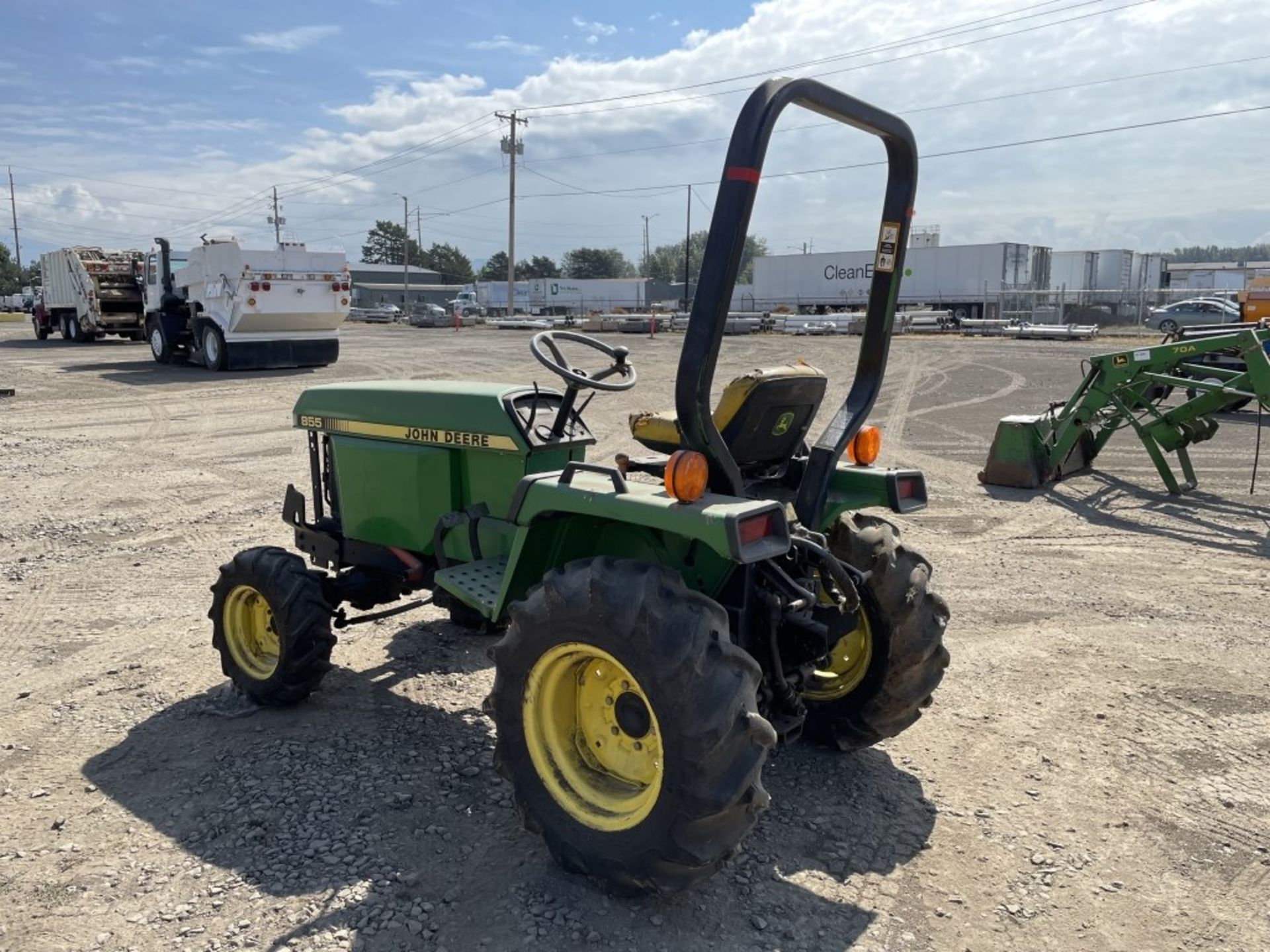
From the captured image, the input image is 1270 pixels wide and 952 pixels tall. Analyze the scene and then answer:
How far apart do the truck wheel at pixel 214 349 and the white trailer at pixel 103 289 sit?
254 inches

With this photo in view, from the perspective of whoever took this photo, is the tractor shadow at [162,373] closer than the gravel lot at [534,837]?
No

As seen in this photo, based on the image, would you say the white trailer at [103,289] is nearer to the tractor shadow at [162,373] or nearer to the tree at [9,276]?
the tractor shadow at [162,373]

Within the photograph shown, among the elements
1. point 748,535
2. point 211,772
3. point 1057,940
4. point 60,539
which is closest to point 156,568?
point 60,539

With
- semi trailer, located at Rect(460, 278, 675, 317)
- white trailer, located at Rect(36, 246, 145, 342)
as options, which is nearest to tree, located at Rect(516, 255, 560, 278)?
semi trailer, located at Rect(460, 278, 675, 317)

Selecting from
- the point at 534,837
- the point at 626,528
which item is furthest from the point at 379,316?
the point at 534,837

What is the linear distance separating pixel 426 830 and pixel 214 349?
18.1 meters

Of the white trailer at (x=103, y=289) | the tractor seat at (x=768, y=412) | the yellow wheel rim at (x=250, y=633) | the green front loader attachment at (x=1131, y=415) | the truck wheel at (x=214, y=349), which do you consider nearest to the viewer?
the tractor seat at (x=768, y=412)

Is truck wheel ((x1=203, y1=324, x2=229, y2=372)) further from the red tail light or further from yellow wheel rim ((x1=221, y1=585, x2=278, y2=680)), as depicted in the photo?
the red tail light

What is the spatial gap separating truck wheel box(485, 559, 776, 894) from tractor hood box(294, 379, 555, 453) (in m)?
1.13

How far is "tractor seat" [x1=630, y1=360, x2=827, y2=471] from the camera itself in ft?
11.2

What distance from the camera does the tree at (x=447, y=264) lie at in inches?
4387

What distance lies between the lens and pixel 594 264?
114m

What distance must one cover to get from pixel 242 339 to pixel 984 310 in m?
32.6

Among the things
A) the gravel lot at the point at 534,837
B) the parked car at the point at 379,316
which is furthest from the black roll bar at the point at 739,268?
the parked car at the point at 379,316
